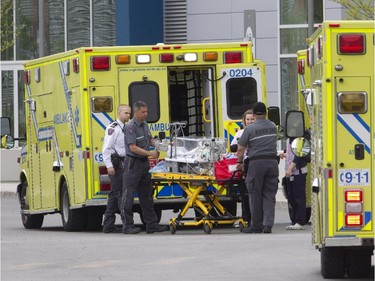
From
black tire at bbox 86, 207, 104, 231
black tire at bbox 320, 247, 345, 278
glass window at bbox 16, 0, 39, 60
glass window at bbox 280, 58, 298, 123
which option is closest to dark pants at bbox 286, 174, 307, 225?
black tire at bbox 86, 207, 104, 231

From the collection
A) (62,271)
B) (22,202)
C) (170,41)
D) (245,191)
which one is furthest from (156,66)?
(170,41)

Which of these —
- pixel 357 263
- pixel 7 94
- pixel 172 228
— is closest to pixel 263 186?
pixel 172 228

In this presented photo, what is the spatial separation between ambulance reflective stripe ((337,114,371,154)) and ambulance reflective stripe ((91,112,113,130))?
8188 mm

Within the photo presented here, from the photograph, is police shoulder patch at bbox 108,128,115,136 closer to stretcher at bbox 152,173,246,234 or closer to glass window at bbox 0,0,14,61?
stretcher at bbox 152,173,246,234

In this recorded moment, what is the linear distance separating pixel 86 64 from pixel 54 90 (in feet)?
4.74

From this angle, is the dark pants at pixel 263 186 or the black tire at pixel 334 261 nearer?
the black tire at pixel 334 261

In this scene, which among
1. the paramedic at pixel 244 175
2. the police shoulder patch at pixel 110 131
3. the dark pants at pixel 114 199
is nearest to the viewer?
the paramedic at pixel 244 175

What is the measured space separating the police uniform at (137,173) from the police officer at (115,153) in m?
0.34

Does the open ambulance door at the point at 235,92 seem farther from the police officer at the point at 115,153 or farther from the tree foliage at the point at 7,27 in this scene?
the tree foliage at the point at 7,27

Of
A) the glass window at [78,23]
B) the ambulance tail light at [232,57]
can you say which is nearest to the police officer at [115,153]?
the ambulance tail light at [232,57]

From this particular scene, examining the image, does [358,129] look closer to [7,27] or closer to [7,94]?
[7,27]

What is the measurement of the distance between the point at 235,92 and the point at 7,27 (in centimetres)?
2303

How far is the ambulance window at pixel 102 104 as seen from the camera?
20141 millimetres

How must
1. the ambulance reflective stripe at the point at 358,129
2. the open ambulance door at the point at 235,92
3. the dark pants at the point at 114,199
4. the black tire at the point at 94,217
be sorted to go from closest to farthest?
the ambulance reflective stripe at the point at 358,129
the dark pants at the point at 114,199
the open ambulance door at the point at 235,92
the black tire at the point at 94,217
